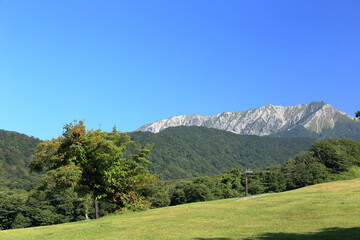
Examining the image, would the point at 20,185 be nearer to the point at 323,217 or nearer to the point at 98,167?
the point at 98,167

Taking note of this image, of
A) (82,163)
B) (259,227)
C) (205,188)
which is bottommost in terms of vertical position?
(205,188)

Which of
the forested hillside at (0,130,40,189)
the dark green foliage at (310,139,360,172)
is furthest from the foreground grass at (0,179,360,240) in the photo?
the forested hillside at (0,130,40,189)

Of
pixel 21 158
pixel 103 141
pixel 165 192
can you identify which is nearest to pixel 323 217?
pixel 103 141

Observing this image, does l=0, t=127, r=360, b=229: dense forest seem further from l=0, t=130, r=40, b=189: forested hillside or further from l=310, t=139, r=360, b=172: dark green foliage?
l=0, t=130, r=40, b=189: forested hillside

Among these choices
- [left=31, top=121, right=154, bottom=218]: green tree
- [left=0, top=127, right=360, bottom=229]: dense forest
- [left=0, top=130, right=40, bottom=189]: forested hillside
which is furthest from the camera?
[left=0, top=130, right=40, bottom=189]: forested hillside

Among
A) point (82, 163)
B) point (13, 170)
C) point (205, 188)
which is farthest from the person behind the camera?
point (13, 170)

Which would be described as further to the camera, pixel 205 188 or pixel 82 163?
pixel 205 188

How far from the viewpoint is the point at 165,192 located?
376ft

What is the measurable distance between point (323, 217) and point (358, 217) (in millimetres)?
2026

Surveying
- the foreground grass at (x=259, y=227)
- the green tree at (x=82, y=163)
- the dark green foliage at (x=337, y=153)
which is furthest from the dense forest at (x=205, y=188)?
the foreground grass at (x=259, y=227)

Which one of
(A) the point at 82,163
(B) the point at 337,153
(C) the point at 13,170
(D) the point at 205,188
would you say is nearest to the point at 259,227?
(A) the point at 82,163

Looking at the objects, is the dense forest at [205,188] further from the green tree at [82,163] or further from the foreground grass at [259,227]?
the foreground grass at [259,227]

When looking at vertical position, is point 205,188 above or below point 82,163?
below

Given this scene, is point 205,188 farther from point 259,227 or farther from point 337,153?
point 259,227
